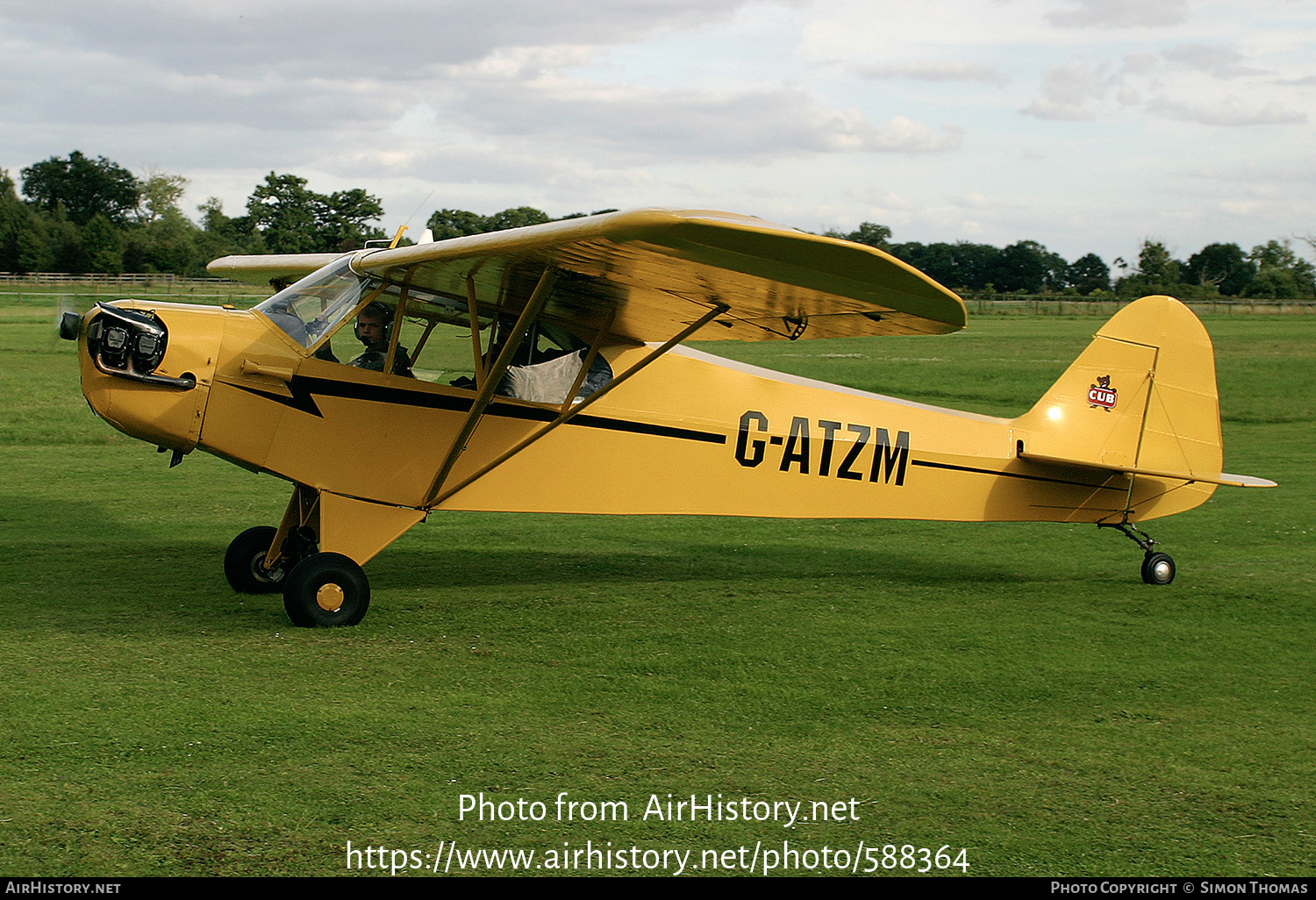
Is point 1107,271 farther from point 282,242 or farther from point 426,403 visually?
point 426,403

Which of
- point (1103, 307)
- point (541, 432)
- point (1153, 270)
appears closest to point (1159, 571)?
point (541, 432)

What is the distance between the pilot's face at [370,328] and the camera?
7.48 meters

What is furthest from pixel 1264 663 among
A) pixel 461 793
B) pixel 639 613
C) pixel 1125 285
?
pixel 1125 285

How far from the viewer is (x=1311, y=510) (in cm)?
1259

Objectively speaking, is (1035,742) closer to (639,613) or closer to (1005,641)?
(1005,641)

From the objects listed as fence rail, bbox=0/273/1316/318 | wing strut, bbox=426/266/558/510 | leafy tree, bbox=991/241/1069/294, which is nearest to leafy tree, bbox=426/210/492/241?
fence rail, bbox=0/273/1316/318

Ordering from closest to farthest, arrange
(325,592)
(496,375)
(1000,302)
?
(496,375), (325,592), (1000,302)

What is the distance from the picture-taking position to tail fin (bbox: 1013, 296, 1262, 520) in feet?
29.8

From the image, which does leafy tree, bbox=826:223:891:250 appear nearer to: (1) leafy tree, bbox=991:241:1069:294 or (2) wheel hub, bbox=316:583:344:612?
(1) leafy tree, bbox=991:241:1069:294

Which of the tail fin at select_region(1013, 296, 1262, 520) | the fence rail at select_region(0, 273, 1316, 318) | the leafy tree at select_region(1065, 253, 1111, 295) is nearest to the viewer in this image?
the tail fin at select_region(1013, 296, 1262, 520)

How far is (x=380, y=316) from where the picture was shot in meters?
7.52

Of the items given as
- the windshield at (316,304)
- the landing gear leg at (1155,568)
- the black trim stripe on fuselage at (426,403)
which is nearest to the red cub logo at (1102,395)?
the landing gear leg at (1155,568)

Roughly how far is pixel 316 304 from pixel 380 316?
1.44ft

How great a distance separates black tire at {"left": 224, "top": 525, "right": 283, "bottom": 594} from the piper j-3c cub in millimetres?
15
